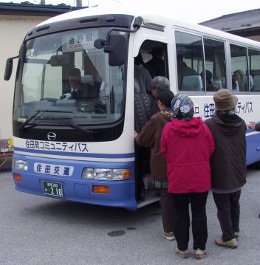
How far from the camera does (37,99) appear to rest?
563 centimetres

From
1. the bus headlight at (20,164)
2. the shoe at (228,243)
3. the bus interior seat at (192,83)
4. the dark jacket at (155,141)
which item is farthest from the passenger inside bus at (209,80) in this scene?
the bus headlight at (20,164)

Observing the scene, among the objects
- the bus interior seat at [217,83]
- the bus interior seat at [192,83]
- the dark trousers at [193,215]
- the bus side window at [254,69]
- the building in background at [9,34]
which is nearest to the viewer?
the dark trousers at [193,215]

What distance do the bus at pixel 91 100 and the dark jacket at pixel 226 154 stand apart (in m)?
1.11

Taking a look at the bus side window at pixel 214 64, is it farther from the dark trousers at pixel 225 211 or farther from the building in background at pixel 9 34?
the building in background at pixel 9 34

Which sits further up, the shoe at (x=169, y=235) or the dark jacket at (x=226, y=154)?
the dark jacket at (x=226, y=154)

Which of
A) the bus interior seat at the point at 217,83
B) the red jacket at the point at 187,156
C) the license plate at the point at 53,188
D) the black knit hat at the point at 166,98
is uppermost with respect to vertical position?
the bus interior seat at the point at 217,83

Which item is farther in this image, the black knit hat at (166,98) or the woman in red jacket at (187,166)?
the black knit hat at (166,98)

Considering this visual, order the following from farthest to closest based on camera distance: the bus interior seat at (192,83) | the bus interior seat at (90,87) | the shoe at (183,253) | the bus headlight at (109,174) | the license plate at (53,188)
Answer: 1. the bus interior seat at (192,83)
2. the license plate at (53,188)
3. the bus interior seat at (90,87)
4. the bus headlight at (109,174)
5. the shoe at (183,253)

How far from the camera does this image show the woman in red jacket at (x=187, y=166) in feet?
13.4

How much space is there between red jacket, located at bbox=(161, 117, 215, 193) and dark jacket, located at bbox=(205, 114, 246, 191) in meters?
0.23

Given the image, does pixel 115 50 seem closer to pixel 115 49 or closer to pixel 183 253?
pixel 115 49

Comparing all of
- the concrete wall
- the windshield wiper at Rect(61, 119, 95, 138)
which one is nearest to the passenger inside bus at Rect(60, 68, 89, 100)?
the windshield wiper at Rect(61, 119, 95, 138)

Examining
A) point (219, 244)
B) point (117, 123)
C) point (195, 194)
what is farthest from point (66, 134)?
point (219, 244)

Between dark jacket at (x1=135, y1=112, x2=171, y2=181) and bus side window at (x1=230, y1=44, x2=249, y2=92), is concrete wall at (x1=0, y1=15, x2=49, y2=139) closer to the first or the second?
bus side window at (x1=230, y1=44, x2=249, y2=92)
